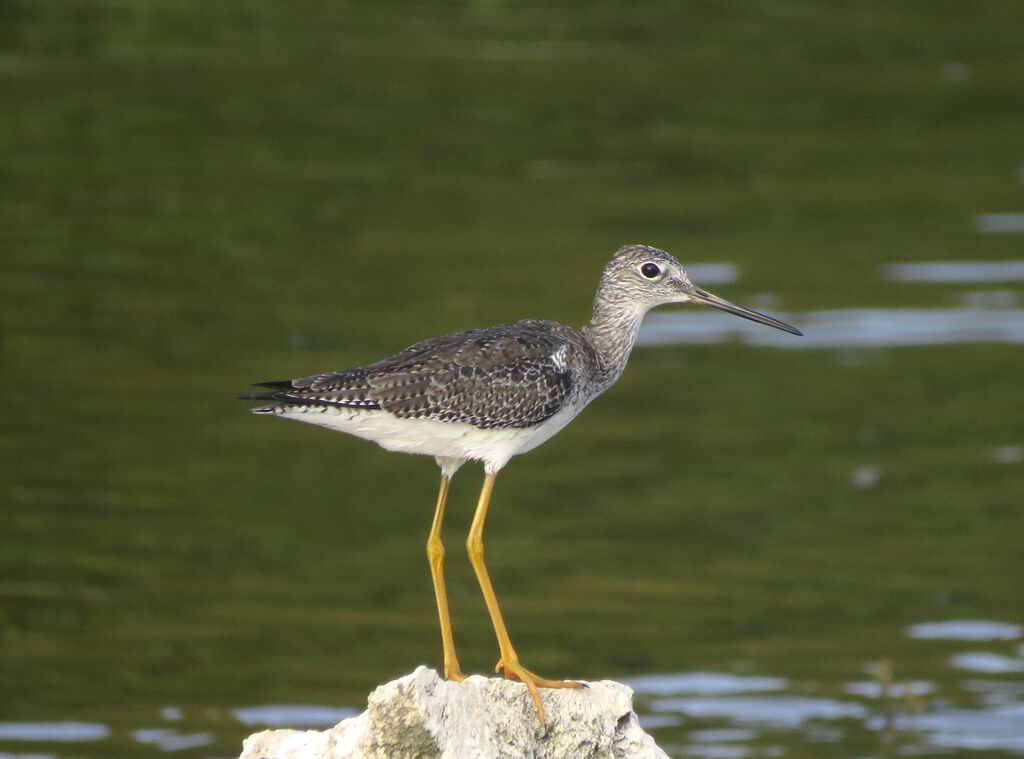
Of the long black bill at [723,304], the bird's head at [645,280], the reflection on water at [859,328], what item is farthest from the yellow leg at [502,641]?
the reflection on water at [859,328]

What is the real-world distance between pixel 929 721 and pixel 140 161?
23963 millimetres

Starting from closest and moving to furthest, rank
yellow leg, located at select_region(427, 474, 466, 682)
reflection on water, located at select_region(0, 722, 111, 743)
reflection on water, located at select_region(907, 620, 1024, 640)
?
yellow leg, located at select_region(427, 474, 466, 682) < reflection on water, located at select_region(0, 722, 111, 743) < reflection on water, located at select_region(907, 620, 1024, 640)

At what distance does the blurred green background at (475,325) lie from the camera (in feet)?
78.3

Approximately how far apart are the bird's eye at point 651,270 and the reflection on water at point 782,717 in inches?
325

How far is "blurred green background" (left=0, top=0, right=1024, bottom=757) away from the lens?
23.9 m

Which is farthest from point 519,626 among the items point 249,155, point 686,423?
point 249,155

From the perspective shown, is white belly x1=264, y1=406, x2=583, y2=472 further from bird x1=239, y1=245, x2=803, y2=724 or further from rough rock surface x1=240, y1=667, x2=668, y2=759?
rough rock surface x1=240, y1=667, x2=668, y2=759

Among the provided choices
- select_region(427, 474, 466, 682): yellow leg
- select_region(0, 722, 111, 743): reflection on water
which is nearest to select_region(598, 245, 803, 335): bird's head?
select_region(427, 474, 466, 682): yellow leg

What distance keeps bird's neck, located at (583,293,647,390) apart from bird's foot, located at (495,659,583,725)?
234 centimetres

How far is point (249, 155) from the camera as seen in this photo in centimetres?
4091

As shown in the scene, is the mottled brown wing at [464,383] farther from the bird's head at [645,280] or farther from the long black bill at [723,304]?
the long black bill at [723,304]

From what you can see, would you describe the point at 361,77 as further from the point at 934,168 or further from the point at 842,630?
the point at 842,630

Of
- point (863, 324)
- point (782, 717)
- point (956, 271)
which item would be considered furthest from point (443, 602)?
point (956, 271)

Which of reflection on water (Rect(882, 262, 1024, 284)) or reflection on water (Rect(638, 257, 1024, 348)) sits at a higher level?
reflection on water (Rect(882, 262, 1024, 284))
